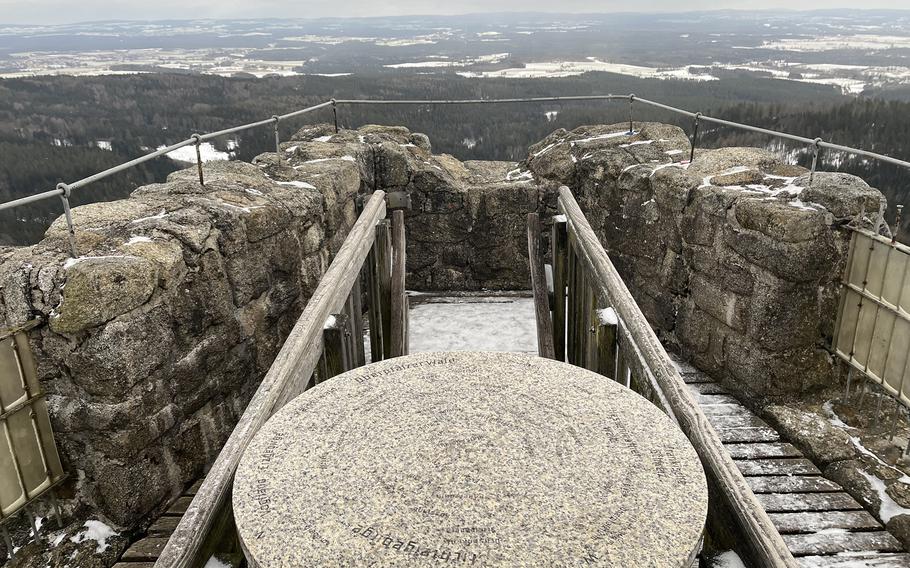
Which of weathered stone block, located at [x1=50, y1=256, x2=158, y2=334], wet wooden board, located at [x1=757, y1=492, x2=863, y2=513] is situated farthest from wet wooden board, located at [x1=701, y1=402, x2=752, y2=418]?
weathered stone block, located at [x1=50, y1=256, x2=158, y2=334]

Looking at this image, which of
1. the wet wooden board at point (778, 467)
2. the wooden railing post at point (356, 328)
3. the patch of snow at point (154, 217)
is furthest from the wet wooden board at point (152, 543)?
the wet wooden board at point (778, 467)

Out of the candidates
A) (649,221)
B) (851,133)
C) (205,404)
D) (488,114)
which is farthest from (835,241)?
(488,114)

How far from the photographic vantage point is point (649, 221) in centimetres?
613

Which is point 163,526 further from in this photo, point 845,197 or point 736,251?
point 845,197

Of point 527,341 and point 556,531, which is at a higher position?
point 556,531

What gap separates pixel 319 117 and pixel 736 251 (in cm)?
4515

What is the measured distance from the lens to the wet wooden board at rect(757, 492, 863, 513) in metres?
3.96

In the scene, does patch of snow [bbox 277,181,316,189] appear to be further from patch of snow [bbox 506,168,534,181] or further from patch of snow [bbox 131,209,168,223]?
patch of snow [bbox 506,168,534,181]

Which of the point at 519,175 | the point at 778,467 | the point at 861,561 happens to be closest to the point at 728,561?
the point at 861,561

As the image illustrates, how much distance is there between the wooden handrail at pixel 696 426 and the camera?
1.92m

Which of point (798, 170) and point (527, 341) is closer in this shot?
point (798, 170)

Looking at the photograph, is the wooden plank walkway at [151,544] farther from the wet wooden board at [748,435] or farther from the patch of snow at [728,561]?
the wet wooden board at [748,435]

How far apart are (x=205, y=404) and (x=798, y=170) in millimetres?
4997

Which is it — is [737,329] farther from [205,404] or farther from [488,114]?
[488,114]
